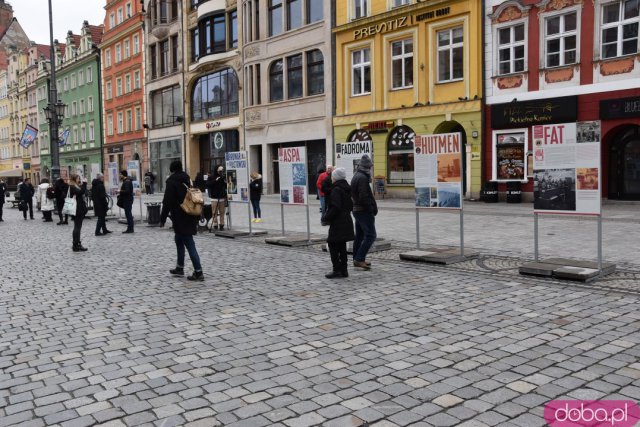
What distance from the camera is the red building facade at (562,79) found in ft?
69.2

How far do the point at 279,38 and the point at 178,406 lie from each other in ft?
108

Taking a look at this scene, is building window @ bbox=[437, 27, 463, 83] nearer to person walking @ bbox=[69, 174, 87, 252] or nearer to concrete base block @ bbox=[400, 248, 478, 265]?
concrete base block @ bbox=[400, 248, 478, 265]

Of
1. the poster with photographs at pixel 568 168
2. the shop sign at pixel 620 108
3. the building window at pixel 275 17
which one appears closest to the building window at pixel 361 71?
the building window at pixel 275 17

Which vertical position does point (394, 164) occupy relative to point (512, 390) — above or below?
above

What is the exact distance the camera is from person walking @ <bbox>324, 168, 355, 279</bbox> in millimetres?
9133

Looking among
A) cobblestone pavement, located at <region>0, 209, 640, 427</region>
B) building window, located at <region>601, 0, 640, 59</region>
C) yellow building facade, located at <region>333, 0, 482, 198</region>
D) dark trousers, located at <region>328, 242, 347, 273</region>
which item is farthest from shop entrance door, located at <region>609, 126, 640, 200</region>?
dark trousers, located at <region>328, 242, 347, 273</region>

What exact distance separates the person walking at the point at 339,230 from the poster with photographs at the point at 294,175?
4527 millimetres

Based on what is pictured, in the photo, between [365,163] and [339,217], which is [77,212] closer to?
[339,217]

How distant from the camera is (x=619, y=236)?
41.8 feet

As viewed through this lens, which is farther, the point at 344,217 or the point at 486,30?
the point at 486,30

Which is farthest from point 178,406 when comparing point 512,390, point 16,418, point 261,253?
point 261,253

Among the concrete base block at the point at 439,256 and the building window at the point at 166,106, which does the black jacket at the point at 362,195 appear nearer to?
the concrete base block at the point at 439,256

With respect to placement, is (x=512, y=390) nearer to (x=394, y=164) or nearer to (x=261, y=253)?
(x=261, y=253)

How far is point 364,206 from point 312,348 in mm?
4377
